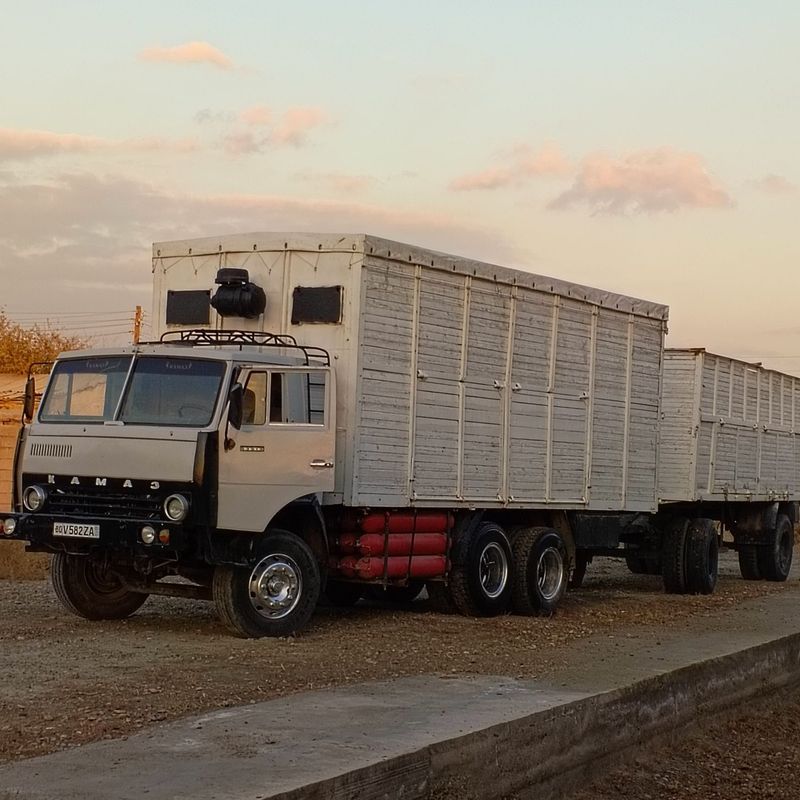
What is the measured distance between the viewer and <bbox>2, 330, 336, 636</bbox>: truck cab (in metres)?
11.4

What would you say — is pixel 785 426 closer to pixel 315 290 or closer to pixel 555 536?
pixel 555 536

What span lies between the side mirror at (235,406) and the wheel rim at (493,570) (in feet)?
12.4

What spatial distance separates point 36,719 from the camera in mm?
7891

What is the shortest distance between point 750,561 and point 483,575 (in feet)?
29.7

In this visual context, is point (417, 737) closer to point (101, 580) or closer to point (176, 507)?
point (176, 507)

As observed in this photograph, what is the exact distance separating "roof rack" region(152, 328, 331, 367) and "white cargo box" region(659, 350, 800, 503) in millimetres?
7488

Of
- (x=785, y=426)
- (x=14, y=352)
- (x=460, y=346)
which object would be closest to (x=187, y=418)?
(x=460, y=346)

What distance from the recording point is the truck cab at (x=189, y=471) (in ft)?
37.3

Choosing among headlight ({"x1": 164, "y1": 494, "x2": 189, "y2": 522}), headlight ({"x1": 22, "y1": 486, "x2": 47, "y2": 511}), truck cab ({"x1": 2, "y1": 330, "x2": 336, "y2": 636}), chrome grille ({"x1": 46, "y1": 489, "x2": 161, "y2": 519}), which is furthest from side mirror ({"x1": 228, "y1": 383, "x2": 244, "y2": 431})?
headlight ({"x1": 22, "y1": 486, "x2": 47, "y2": 511})

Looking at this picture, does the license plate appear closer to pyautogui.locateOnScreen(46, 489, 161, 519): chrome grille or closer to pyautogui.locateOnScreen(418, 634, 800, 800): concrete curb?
pyautogui.locateOnScreen(46, 489, 161, 519): chrome grille

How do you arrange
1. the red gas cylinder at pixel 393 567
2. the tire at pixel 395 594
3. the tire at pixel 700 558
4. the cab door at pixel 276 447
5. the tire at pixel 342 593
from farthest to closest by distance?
the tire at pixel 700 558 → the tire at pixel 395 594 → the tire at pixel 342 593 → the red gas cylinder at pixel 393 567 → the cab door at pixel 276 447

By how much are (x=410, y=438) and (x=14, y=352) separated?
34.6 metres

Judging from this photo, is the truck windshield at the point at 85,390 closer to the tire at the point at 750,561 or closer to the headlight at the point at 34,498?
the headlight at the point at 34,498

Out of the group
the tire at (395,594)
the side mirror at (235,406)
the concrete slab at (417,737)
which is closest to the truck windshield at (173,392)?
the side mirror at (235,406)
